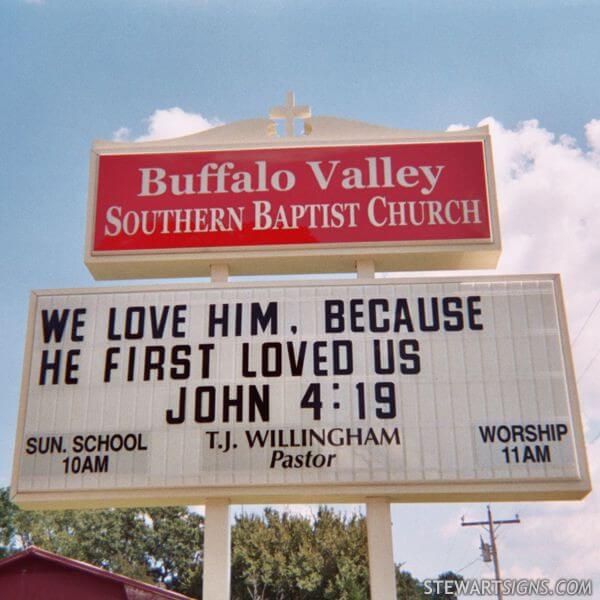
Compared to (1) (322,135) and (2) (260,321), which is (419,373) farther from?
(1) (322,135)

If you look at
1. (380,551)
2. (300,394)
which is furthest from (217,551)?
(300,394)

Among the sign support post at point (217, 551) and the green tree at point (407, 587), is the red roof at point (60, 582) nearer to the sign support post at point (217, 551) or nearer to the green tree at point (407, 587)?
the sign support post at point (217, 551)

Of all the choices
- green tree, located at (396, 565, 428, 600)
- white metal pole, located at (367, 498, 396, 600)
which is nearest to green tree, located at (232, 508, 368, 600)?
green tree, located at (396, 565, 428, 600)

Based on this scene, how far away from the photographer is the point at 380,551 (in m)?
9.21

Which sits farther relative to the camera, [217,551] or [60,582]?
[217,551]

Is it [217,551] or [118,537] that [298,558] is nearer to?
[118,537]

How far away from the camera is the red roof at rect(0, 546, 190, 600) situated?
309 inches

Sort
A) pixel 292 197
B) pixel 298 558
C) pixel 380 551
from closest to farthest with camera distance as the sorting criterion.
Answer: pixel 380 551
pixel 292 197
pixel 298 558

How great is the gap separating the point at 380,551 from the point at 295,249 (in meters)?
3.91

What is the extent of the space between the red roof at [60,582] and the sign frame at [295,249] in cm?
402

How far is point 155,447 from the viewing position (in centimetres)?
934

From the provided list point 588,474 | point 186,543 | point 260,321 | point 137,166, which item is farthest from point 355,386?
point 186,543

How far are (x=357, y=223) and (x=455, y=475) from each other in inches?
139

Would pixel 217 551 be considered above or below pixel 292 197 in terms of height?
below
